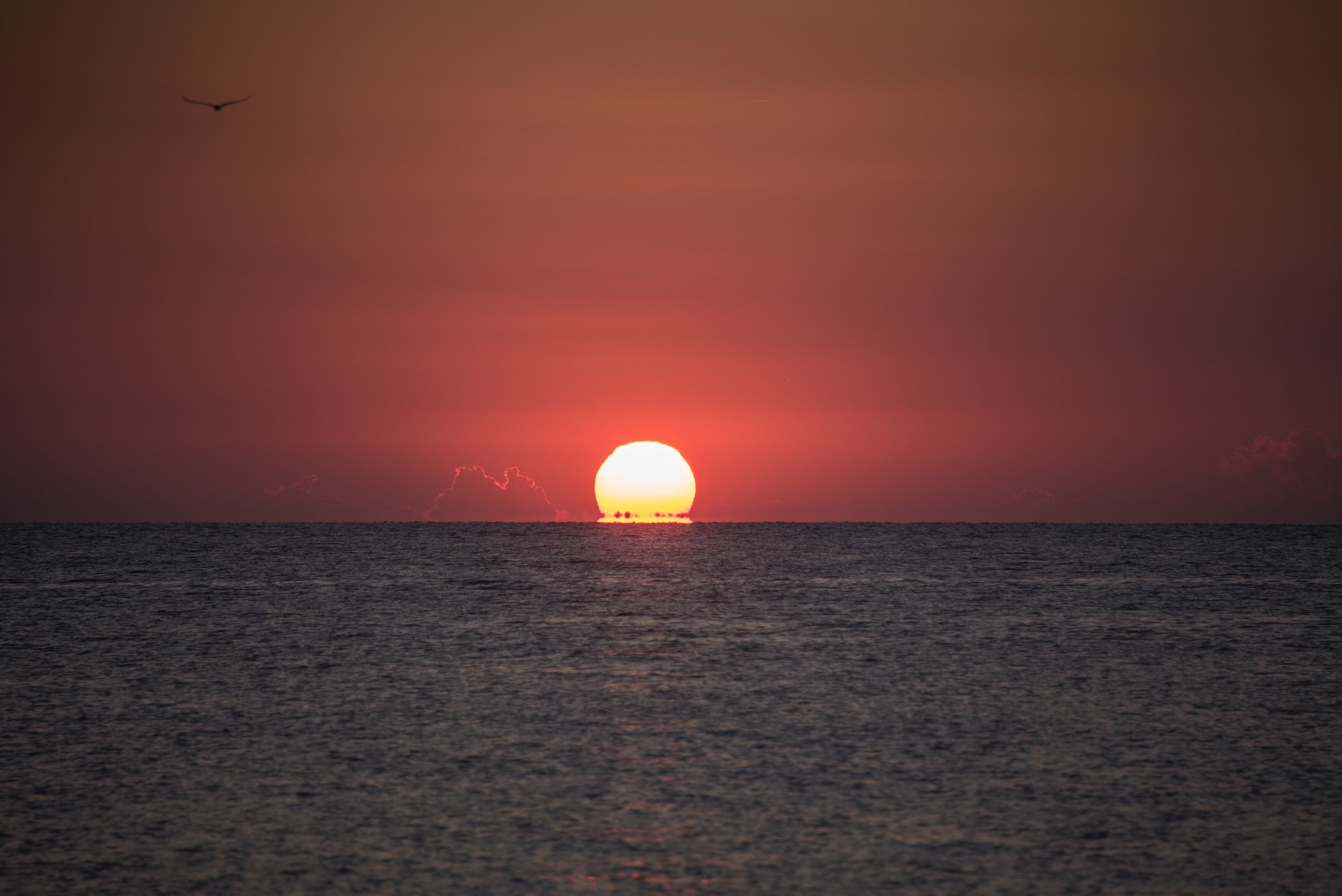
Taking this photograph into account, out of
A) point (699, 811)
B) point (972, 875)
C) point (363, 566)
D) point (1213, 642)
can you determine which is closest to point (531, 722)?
point (699, 811)

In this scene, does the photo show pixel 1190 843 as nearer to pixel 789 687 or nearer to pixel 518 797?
pixel 518 797

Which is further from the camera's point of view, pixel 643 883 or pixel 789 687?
pixel 789 687

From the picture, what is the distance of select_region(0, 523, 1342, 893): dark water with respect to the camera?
17.3m

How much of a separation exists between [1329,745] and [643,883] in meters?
17.7

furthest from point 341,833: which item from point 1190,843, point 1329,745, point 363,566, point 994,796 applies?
point 363,566

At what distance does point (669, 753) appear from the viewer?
81.6ft

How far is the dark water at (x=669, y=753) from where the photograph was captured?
17.3 metres

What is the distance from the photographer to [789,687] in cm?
3475

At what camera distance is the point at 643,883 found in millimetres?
16375

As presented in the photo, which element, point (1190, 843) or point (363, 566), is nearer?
point (1190, 843)

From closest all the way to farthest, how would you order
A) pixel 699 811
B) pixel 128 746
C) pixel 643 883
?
pixel 643 883, pixel 699 811, pixel 128 746

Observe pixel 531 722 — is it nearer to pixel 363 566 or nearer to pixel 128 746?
pixel 128 746

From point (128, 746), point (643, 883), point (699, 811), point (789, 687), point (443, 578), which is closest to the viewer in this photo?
point (643, 883)

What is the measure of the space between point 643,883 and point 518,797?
5.28m
